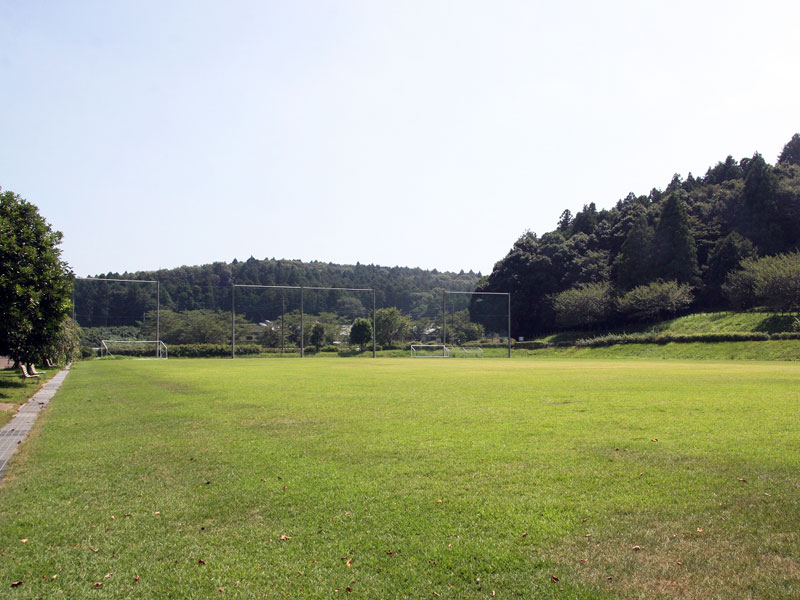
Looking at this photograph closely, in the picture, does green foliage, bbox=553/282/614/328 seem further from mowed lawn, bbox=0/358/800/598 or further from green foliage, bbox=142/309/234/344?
mowed lawn, bbox=0/358/800/598

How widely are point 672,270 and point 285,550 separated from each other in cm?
6246

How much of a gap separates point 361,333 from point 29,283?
3736cm

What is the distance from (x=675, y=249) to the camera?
6041 cm

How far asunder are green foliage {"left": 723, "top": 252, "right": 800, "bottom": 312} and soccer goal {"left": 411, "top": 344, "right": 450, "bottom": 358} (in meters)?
24.4

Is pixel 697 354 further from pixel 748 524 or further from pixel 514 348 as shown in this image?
pixel 748 524

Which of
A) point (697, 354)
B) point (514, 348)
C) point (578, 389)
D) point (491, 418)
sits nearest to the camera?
point (491, 418)

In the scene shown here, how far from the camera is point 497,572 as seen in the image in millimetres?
3619

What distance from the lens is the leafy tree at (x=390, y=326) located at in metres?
51.8

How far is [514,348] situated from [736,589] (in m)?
54.5

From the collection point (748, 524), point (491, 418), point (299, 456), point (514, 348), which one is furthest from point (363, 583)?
point (514, 348)

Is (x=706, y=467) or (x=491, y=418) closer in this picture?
(x=706, y=467)

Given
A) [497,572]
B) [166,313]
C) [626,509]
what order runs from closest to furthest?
[497,572], [626,509], [166,313]

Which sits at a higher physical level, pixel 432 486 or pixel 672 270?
pixel 672 270

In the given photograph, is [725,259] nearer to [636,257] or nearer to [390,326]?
[636,257]
